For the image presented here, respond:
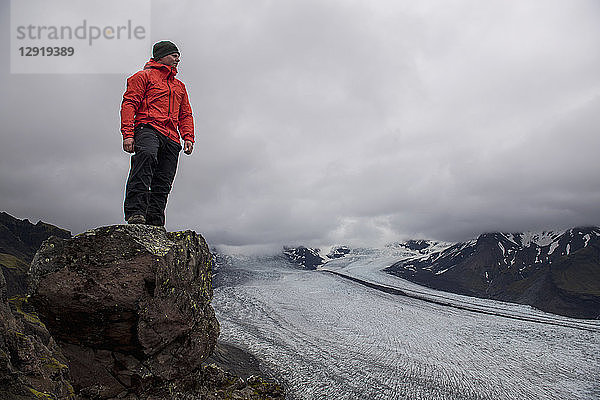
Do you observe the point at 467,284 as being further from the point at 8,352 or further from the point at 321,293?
the point at 8,352

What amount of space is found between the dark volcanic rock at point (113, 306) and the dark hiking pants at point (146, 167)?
45 centimetres

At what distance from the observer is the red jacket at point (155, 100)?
13.3 ft

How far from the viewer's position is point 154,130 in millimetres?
4289

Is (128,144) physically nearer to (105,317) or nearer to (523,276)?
(105,317)

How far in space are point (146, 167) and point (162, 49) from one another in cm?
165

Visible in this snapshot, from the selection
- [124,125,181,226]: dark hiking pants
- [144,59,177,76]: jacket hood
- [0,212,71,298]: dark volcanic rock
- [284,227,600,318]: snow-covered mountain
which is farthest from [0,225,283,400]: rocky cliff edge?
[284,227,600,318]: snow-covered mountain

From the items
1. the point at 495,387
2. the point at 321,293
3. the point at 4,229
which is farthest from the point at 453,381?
the point at 4,229

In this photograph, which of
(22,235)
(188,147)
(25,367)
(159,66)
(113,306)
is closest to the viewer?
(25,367)

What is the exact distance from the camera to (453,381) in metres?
8.70

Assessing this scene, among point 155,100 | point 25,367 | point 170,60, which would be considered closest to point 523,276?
point 170,60

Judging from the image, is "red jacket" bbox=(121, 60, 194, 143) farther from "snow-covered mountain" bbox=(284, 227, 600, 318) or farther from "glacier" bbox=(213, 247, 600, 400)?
"snow-covered mountain" bbox=(284, 227, 600, 318)

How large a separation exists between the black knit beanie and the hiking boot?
6.93 feet

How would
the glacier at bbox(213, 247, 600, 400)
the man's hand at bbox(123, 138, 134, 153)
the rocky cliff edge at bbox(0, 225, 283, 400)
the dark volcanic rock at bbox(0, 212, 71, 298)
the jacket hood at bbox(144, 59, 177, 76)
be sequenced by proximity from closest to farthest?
the rocky cliff edge at bbox(0, 225, 283, 400) → the man's hand at bbox(123, 138, 134, 153) → the jacket hood at bbox(144, 59, 177, 76) → the glacier at bbox(213, 247, 600, 400) → the dark volcanic rock at bbox(0, 212, 71, 298)

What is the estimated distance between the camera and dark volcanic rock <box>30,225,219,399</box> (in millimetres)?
3334
